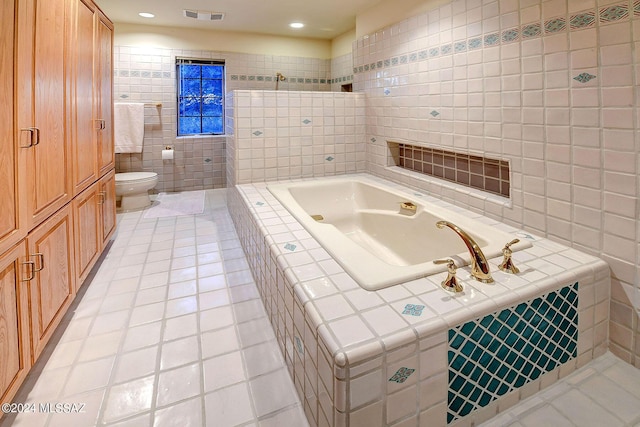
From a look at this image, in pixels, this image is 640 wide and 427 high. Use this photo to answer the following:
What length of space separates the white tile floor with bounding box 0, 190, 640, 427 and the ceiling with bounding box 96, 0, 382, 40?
101 inches

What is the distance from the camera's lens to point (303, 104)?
3.01 meters

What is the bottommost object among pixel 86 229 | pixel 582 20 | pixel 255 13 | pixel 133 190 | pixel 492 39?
pixel 86 229

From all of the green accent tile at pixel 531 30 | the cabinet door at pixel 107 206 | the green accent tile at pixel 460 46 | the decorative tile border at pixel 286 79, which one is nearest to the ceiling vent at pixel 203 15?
the decorative tile border at pixel 286 79

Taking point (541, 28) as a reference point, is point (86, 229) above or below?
below

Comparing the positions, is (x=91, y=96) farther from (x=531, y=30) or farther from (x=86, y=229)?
(x=531, y=30)

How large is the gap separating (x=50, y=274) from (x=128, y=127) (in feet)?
10.1

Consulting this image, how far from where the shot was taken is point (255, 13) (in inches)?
141

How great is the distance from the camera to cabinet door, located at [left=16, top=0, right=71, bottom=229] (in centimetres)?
122

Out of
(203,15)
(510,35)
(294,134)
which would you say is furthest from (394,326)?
(203,15)

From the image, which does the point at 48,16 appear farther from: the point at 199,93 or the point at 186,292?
the point at 199,93

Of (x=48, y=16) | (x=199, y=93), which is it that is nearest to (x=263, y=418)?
(x=48, y=16)

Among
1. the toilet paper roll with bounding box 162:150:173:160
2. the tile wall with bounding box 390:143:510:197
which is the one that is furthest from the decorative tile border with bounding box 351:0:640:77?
the toilet paper roll with bounding box 162:150:173:160

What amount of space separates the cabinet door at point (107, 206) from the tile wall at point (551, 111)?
2.24m

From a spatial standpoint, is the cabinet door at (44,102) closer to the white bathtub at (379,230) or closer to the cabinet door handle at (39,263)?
the cabinet door handle at (39,263)
